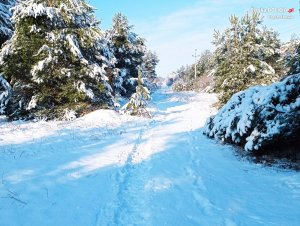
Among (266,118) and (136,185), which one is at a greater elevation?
(266,118)

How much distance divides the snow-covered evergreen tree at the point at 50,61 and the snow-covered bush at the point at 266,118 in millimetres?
10470

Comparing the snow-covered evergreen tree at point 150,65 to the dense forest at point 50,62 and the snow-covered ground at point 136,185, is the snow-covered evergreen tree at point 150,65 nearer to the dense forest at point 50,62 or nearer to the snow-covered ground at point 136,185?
the dense forest at point 50,62

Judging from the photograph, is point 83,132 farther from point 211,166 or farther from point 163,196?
point 163,196

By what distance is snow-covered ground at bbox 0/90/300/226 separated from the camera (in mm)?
5230

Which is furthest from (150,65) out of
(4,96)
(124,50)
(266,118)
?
(266,118)

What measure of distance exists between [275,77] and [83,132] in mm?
14636

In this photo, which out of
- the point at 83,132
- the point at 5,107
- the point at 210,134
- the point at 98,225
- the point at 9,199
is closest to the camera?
the point at 98,225

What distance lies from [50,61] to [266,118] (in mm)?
13409

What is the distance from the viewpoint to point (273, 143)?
8.77 meters

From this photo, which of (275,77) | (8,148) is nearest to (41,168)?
(8,148)

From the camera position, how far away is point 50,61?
17.7m

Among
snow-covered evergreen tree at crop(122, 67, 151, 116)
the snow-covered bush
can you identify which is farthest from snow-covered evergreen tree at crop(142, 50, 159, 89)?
the snow-covered bush

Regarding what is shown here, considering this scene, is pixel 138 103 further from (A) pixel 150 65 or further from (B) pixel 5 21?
(A) pixel 150 65

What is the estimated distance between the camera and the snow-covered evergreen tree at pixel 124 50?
3123cm
